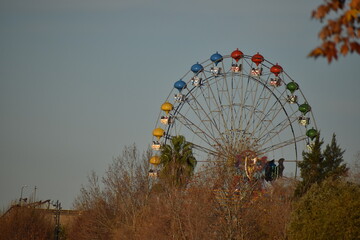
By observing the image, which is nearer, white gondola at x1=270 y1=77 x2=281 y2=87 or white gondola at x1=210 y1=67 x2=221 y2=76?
white gondola at x1=270 y1=77 x2=281 y2=87

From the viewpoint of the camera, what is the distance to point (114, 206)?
76.6 metres

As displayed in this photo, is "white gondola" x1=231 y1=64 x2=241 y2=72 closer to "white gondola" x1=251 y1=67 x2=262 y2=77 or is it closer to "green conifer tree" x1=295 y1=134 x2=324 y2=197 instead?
"white gondola" x1=251 y1=67 x2=262 y2=77

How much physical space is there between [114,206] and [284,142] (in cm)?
2431

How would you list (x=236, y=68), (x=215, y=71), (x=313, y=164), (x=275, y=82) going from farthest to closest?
(x=313, y=164), (x=215, y=71), (x=236, y=68), (x=275, y=82)

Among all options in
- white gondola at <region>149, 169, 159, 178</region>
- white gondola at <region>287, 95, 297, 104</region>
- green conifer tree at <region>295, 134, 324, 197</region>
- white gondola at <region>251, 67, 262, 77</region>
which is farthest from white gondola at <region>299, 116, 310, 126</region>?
white gondola at <region>149, 169, 159, 178</region>

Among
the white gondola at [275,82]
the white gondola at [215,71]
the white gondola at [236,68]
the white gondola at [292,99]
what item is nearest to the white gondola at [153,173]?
the white gondola at [215,71]

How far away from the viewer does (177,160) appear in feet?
203

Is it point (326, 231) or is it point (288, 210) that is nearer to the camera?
point (326, 231)

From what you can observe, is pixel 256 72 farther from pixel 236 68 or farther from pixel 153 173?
pixel 153 173

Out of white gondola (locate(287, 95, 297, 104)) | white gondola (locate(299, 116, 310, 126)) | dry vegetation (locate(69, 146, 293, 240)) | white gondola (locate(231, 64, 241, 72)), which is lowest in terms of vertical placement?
dry vegetation (locate(69, 146, 293, 240))

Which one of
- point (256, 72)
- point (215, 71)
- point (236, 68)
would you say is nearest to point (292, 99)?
point (256, 72)

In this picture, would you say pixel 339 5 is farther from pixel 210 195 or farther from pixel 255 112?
pixel 255 112

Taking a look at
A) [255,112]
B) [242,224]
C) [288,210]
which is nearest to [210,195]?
[242,224]

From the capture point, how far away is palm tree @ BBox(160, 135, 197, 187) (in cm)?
6140
